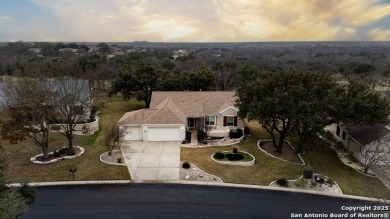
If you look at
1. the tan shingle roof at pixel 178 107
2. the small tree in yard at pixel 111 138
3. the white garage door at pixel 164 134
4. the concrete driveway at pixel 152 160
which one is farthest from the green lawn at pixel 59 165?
the white garage door at pixel 164 134

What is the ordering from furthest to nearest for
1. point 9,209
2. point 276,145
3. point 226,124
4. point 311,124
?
1. point 226,124
2. point 276,145
3. point 311,124
4. point 9,209

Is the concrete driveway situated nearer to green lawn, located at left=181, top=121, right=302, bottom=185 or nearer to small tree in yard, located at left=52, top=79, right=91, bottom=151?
green lawn, located at left=181, top=121, right=302, bottom=185

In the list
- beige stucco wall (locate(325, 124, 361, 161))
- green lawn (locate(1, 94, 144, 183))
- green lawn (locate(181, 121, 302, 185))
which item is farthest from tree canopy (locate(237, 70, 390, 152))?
green lawn (locate(1, 94, 144, 183))

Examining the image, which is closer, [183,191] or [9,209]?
[9,209]

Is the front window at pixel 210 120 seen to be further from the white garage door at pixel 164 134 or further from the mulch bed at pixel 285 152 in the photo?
the mulch bed at pixel 285 152

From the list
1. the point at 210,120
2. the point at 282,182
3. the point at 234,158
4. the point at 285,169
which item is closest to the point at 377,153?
the point at 285,169

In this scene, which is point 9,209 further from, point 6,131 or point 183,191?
point 6,131

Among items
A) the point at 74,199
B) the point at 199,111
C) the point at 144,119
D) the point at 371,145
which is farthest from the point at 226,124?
the point at 74,199

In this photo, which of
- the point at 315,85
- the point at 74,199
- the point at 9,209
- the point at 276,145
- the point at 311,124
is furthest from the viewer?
the point at 276,145
